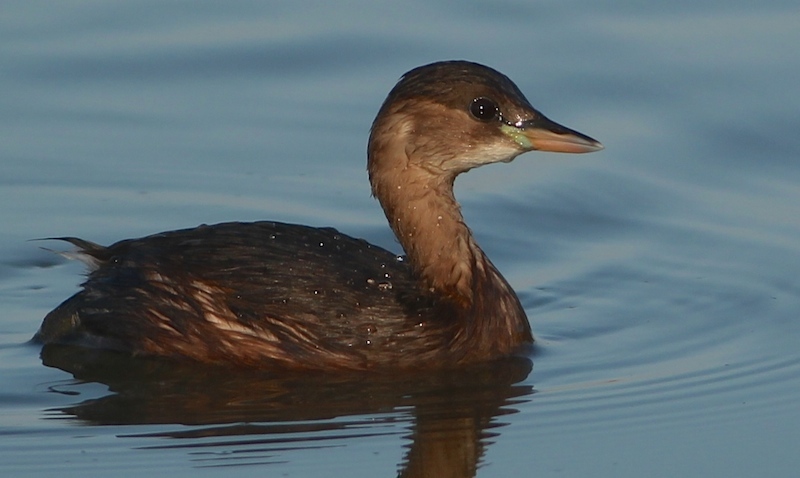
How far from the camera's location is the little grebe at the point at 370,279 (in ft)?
35.2

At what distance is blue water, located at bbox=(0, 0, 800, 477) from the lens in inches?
376

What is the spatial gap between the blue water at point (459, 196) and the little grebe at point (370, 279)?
0.21m

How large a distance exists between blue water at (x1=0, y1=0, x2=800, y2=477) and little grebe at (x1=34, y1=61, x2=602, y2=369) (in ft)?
0.68

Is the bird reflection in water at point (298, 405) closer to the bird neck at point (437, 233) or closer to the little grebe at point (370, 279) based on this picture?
the little grebe at point (370, 279)

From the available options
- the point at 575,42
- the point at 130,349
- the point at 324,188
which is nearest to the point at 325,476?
the point at 130,349

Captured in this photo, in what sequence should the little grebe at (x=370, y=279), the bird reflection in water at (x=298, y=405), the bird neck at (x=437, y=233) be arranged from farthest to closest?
the bird neck at (x=437, y=233) → the little grebe at (x=370, y=279) → the bird reflection in water at (x=298, y=405)

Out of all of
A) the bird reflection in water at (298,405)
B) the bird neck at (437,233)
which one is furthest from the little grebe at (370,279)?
the bird reflection in water at (298,405)

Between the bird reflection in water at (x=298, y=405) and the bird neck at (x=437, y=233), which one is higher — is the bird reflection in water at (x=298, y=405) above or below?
below

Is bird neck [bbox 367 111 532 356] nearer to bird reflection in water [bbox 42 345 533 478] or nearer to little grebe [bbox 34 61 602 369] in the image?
little grebe [bbox 34 61 602 369]

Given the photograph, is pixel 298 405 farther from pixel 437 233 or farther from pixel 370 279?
pixel 437 233

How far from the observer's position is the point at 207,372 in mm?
10773

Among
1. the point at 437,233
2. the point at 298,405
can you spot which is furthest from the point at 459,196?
the point at 298,405

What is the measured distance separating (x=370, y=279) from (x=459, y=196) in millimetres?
2734

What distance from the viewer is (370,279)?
10961 mm
